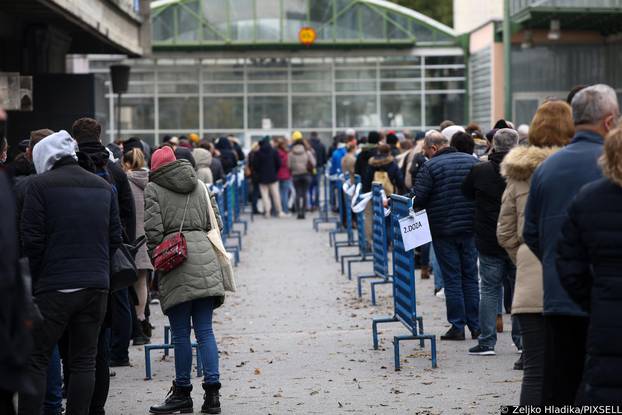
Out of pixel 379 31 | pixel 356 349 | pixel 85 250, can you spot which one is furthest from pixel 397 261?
pixel 379 31

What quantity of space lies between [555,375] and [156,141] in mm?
35403

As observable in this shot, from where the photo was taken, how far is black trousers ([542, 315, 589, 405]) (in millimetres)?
6078

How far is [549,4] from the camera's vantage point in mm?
31375

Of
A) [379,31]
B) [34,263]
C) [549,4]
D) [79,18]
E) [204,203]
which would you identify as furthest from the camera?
[379,31]

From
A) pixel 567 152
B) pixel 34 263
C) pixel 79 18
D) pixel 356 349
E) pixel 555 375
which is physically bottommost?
pixel 356 349

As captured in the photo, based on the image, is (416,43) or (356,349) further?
(416,43)

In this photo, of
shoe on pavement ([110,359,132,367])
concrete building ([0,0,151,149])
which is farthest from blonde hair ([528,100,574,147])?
concrete building ([0,0,151,149])

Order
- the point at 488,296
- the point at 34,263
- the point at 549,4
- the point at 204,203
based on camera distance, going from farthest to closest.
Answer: the point at 549,4, the point at 488,296, the point at 204,203, the point at 34,263

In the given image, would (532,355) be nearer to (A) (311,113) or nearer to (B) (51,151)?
(B) (51,151)

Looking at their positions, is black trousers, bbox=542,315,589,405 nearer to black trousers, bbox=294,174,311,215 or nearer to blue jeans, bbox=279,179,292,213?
black trousers, bbox=294,174,311,215

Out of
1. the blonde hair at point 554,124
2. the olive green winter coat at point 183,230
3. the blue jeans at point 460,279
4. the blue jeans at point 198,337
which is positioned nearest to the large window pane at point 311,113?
the blue jeans at point 460,279

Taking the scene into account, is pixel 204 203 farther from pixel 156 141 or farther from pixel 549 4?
pixel 156 141

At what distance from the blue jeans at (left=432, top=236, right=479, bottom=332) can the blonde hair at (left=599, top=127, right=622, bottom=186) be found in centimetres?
638

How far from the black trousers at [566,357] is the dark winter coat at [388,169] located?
12.3 metres
